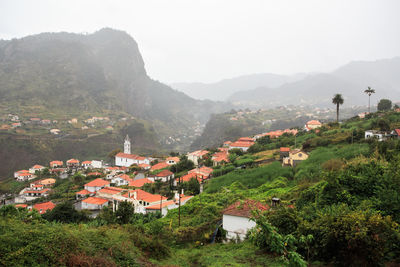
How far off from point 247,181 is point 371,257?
16.4 metres

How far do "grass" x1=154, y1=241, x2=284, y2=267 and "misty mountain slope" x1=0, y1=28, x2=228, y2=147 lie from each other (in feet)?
373

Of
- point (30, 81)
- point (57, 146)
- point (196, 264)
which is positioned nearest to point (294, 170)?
point (196, 264)

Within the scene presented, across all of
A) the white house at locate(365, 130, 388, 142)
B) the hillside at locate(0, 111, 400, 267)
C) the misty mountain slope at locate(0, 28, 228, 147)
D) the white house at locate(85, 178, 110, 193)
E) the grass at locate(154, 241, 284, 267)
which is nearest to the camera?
the hillside at locate(0, 111, 400, 267)

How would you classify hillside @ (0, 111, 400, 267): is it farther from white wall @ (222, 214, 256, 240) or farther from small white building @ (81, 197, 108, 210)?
small white building @ (81, 197, 108, 210)

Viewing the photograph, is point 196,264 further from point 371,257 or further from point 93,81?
point 93,81

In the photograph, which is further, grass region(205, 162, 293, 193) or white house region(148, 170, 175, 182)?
white house region(148, 170, 175, 182)

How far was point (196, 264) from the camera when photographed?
380 inches

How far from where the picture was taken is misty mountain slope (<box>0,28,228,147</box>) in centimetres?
11469

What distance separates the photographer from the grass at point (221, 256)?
8682 mm

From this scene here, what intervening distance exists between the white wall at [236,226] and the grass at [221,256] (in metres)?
0.65

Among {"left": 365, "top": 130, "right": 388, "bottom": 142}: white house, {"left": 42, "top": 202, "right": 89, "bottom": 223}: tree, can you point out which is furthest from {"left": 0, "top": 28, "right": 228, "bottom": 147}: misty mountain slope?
{"left": 365, "top": 130, "right": 388, "bottom": 142}: white house

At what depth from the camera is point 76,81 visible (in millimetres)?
138250

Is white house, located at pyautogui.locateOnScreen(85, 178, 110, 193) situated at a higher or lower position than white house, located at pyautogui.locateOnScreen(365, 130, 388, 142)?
lower

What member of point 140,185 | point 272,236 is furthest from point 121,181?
point 272,236
